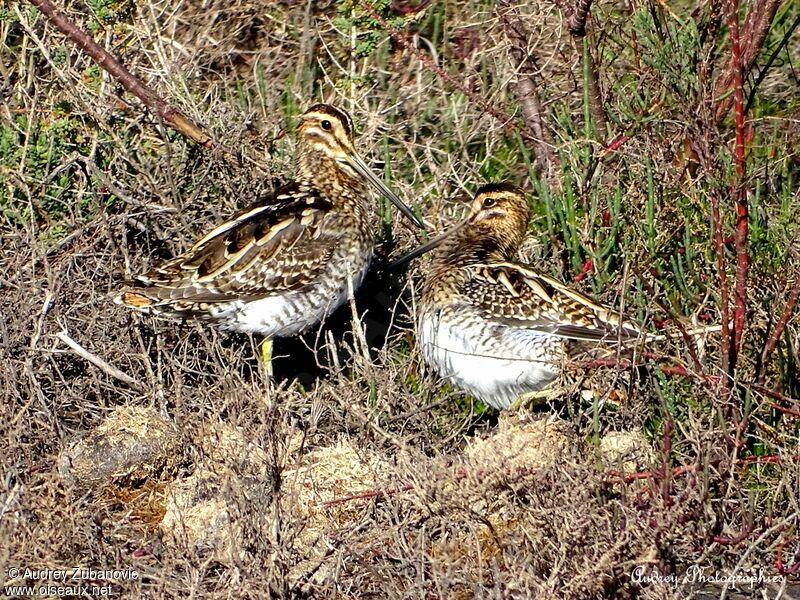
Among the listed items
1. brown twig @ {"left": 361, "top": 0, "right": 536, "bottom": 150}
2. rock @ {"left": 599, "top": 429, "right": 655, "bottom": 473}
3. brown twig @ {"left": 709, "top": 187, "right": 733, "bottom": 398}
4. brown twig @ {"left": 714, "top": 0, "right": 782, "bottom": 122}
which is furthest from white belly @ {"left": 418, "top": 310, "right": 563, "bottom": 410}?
brown twig @ {"left": 714, "top": 0, "right": 782, "bottom": 122}

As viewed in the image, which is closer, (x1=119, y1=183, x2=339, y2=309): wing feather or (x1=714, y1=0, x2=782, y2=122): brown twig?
(x1=714, y1=0, x2=782, y2=122): brown twig

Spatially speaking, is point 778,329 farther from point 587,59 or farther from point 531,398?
point 587,59

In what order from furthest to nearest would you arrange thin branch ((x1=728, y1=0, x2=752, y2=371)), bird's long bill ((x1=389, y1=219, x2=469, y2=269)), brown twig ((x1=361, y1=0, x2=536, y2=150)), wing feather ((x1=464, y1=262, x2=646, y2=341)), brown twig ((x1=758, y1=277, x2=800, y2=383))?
bird's long bill ((x1=389, y1=219, x2=469, y2=269))
brown twig ((x1=361, y1=0, x2=536, y2=150))
wing feather ((x1=464, y1=262, x2=646, y2=341))
brown twig ((x1=758, y1=277, x2=800, y2=383))
thin branch ((x1=728, y1=0, x2=752, y2=371))

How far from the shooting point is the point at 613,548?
362cm

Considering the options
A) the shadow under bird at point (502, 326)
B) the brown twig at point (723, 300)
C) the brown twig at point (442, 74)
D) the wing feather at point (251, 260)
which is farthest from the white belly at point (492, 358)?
the brown twig at point (442, 74)

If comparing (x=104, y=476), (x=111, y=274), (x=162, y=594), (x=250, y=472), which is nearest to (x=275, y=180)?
(x=111, y=274)

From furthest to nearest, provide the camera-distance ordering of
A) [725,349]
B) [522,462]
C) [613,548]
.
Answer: [725,349] → [522,462] → [613,548]

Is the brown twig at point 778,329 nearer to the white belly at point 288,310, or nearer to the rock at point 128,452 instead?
the white belly at point 288,310

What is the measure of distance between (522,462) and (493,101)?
3.02 meters

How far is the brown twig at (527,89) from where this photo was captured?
239 inches

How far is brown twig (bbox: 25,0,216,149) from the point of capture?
5699mm

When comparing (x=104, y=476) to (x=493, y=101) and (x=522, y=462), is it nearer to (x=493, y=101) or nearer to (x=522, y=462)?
(x=522, y=462)

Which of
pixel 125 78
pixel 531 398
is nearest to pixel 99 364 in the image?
pixel 125 78

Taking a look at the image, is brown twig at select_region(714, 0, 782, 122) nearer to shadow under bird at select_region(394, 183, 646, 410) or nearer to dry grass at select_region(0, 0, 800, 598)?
dry grass at select_region(0, 0, 800, 598)
